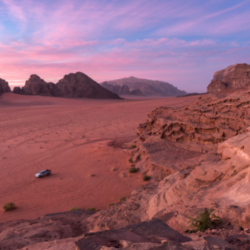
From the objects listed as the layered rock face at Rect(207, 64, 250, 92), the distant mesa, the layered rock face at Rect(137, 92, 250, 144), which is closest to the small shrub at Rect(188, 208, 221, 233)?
the layered rock face at Rect(137, 92, 250, 144)

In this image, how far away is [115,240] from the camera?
2328mm

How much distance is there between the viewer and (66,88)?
2736 inches

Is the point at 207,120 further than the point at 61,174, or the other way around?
the point at 61,174

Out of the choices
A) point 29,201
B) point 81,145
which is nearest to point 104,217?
point 29,201

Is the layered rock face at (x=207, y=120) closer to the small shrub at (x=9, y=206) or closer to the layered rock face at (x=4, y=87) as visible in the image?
the small shrub at (x=9, y=206)

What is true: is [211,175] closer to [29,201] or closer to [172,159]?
[172,159]

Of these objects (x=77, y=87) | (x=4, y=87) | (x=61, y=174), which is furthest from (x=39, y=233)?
(x=4, y=87)

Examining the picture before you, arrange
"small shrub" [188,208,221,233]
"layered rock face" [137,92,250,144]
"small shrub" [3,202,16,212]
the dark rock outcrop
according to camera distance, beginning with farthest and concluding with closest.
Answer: the dark rock outcrop < "layered rock face" [137,92,250,144] < "small shrub" [3,202,16,212] < "small shrub" [188,208,221,233]

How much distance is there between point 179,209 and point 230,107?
7319mm

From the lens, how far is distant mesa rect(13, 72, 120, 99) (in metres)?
66.6

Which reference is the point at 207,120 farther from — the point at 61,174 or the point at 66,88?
the point at 66,88

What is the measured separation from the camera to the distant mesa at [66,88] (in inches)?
2621

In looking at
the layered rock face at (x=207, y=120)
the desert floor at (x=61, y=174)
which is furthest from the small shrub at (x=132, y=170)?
the layered rock face at (x=207, y=120)

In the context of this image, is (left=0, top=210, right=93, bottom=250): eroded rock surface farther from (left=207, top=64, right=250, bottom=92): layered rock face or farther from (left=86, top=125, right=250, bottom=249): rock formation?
(left=207, top=64, right=250, bottom=92): layered rock face
